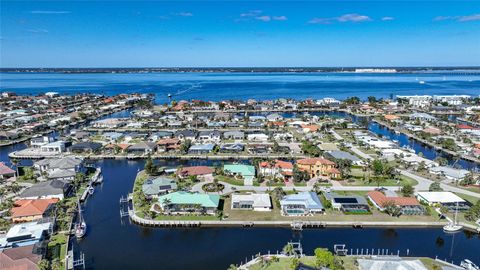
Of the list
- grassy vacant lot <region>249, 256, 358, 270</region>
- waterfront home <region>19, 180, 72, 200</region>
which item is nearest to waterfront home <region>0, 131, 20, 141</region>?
waterfront home <region>19, 180, 72, 200</region>

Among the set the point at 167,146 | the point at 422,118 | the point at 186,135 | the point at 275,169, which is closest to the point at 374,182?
the point at 275,169

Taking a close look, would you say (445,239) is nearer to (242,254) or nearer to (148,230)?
(242,254)

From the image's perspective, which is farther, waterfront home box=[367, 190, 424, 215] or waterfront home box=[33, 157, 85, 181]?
waterfront home box=[33, 157, 85, 181]

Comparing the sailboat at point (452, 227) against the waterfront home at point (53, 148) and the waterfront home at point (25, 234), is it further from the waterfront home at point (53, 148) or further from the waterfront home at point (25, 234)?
the waterfront home at point (53, 148)

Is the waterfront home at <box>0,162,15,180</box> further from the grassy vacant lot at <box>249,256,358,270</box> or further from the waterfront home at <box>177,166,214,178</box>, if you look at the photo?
the grassy vacant lot at <box>249,256,358,270</box>

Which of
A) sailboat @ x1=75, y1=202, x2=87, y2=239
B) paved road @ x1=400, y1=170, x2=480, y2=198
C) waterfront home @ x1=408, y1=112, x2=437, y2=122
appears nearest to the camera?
sailboat @ x1=75, y1=202, x2=87, y2=239

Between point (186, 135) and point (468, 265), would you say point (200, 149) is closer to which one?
point (186, 135)

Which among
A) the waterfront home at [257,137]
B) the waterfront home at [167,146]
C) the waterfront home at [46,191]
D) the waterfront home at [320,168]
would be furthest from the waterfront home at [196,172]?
the waterfront home at [257,137]
